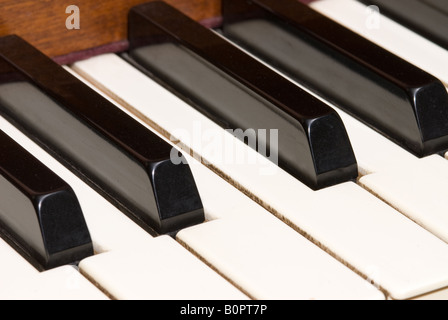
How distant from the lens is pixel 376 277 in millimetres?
1314

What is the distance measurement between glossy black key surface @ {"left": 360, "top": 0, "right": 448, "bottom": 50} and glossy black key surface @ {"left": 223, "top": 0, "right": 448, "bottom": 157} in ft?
0.70

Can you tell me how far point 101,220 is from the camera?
1.41m

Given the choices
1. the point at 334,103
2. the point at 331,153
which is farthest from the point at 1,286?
the point at 334,103

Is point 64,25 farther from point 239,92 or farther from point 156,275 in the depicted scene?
point 156,275

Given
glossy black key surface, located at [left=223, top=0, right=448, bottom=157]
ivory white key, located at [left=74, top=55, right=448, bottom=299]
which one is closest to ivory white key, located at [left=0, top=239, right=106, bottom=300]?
ivory white key, located at [left=74, top=55, right=448, bottom=299]

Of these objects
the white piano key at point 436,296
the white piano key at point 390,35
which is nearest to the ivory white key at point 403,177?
the white piano key at point 436,296

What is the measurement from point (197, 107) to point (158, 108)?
0.07 m

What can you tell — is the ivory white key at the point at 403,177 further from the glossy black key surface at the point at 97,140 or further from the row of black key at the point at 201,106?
the glossy black key surface at the point at 97,140

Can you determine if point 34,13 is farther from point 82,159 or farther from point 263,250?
point 263,250

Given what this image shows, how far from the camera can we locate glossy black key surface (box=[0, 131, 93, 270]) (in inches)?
52.4

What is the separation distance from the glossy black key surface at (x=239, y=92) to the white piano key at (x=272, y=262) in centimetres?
15

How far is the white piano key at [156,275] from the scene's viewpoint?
1273 mm
